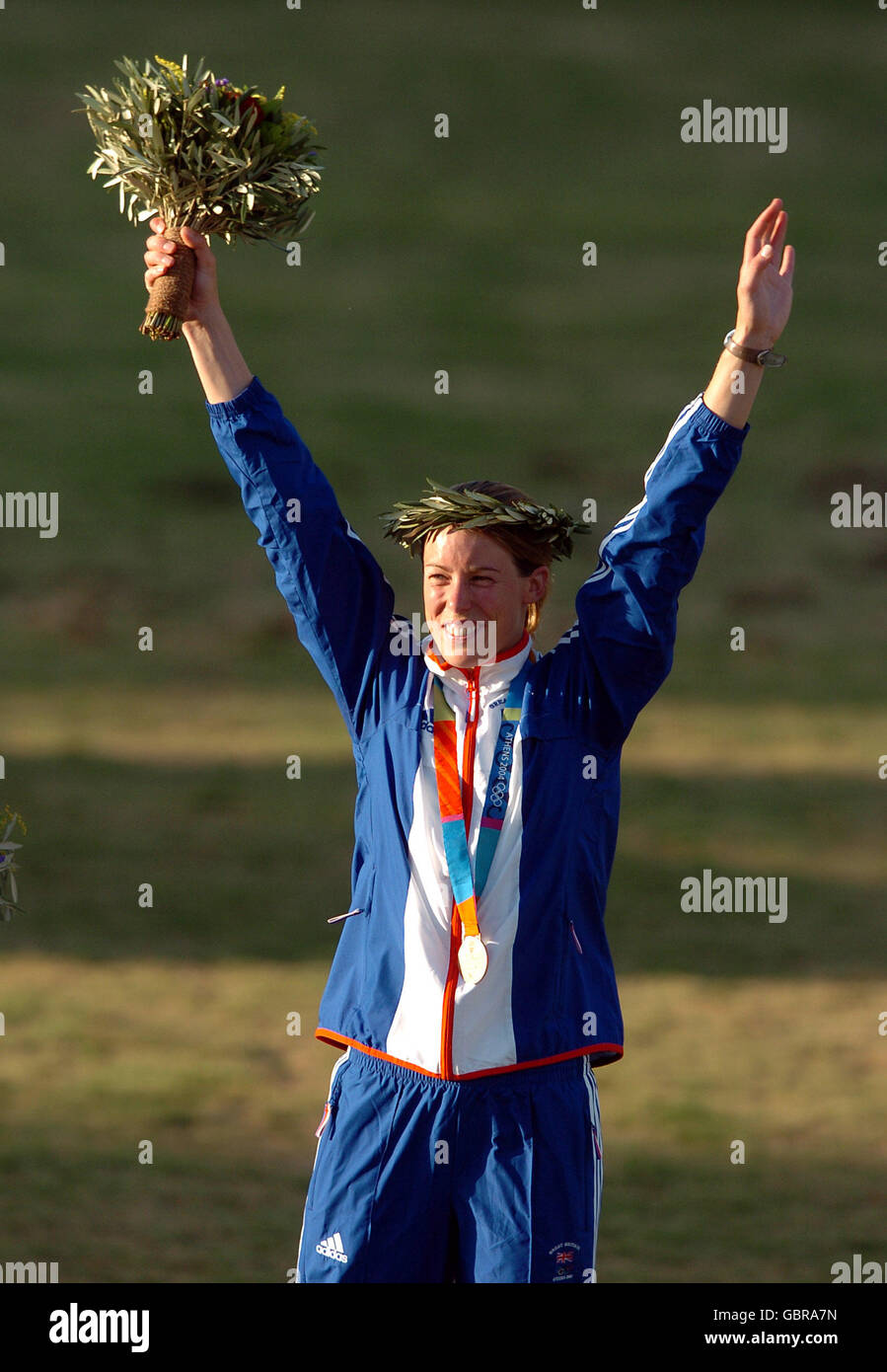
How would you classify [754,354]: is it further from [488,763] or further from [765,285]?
[488,763]

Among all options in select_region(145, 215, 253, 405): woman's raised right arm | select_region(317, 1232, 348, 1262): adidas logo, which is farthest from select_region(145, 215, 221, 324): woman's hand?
select_region(317, 1232, 348, 1262): adidas logo

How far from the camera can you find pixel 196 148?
4.09 metres

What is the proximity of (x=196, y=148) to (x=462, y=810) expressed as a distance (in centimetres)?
161

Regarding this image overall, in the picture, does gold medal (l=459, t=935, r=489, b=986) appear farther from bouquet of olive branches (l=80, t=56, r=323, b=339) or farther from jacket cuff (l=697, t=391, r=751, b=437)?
bouquet of olive branches (l=80, t=56, r=323, b=339)

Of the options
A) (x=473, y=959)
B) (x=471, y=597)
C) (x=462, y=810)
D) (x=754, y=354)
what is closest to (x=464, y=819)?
(x=462, y=810)

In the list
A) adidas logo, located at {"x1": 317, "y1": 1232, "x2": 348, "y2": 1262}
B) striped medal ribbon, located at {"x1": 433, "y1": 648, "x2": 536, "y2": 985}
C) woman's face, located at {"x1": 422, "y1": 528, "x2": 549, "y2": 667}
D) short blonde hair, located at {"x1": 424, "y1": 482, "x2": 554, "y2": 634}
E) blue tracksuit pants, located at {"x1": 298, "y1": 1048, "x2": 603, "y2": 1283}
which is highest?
short blonde hair, located at {"x1": 424, "y1": 482, "x2": 554, "y2": 634}

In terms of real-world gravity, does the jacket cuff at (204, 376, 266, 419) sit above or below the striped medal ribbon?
above

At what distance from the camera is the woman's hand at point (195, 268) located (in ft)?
13.0

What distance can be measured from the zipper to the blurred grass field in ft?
11.4

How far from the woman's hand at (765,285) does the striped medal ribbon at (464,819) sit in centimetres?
90

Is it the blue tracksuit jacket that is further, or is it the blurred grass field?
the blurred grass field

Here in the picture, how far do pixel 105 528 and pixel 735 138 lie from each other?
61.7ft

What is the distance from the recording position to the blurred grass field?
817 cm

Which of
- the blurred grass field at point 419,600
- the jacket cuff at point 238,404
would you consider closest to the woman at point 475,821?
the jacket cuff at point 238,404
